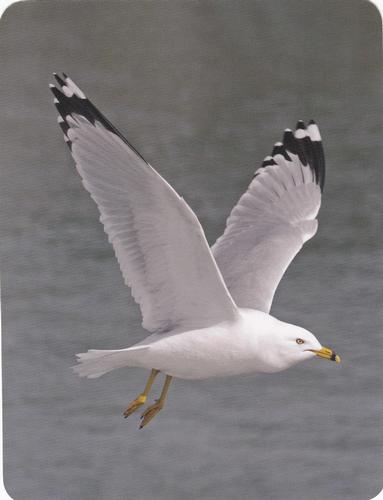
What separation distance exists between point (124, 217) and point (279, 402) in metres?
0.50

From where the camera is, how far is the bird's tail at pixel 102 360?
6.77 ft

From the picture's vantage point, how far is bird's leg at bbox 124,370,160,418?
83.3 inches

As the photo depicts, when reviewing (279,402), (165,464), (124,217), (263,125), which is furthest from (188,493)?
(263,125)

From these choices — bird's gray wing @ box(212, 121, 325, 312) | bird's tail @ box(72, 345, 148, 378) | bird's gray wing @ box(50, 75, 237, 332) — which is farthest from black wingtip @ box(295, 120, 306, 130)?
bird's tail @ box(72, 345, 148, 378)

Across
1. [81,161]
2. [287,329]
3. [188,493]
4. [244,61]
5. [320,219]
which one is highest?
[244,61]

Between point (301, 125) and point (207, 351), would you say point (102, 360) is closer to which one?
point (207, 351)

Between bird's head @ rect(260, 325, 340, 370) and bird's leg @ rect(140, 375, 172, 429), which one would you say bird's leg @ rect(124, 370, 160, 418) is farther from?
bird's head @ rect(260, 325, 340, 370)

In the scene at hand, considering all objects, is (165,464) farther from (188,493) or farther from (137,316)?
(137,316)

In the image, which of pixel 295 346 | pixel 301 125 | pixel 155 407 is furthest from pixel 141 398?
pixel 301 125

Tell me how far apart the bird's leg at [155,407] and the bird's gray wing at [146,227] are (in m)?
0.11

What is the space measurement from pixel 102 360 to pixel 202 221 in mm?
354

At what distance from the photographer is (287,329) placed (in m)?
2.08

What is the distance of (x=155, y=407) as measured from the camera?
2143 millimetres

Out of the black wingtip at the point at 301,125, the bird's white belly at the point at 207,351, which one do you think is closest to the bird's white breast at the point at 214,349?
the bird's white belly at the point at 207,351
